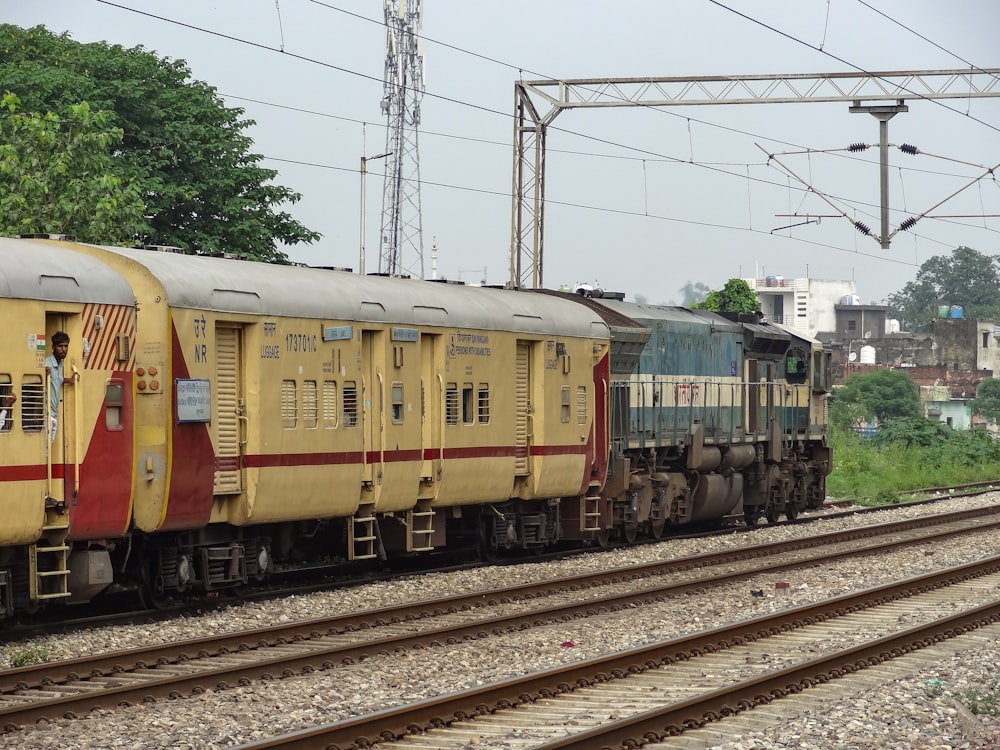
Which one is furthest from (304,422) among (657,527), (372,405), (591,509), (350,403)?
(657,527)

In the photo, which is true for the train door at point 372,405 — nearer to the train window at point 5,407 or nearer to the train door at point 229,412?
the train door at point 229,412

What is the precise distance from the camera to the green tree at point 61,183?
25.7 meters

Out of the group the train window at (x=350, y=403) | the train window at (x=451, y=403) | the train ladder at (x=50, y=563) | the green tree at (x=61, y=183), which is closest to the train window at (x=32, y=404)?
the train ladder at (x=50, y=563)

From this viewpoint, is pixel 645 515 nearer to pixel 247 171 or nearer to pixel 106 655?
pixel 106 655

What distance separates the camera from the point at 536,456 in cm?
2131

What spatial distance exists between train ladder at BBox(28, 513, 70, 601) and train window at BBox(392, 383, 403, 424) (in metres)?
5.40

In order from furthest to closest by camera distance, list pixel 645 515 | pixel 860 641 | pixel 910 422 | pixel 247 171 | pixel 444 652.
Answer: pixel 910 422 → pixel 247 171 → pixel 645 515 → pixel 860 641 → pixel 444 652

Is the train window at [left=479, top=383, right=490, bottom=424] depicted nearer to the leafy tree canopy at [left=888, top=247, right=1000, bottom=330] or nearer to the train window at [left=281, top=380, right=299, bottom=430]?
the train window at [left=281, top=380, right=299, bottom=430]

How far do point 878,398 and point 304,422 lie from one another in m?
82.8

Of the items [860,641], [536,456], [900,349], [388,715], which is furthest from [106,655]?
[900,349]

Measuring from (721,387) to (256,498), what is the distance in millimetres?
14509

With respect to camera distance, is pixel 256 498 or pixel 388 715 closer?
pixel 388 715

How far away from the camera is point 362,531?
1831 cm

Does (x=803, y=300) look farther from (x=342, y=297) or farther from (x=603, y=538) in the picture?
(x=342, y=297)
